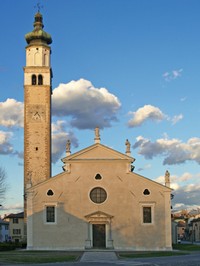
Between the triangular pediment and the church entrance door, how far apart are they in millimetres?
6507

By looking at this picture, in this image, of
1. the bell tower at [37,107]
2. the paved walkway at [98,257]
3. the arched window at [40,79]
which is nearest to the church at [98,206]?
the bell tower at [37,107]

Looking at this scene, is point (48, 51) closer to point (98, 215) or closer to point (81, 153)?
point (81, 153)

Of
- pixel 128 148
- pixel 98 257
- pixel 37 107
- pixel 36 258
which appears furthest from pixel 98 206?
pixel 36 258

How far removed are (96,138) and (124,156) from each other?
3321 mm

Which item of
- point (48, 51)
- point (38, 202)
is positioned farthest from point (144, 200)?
point (48, 51)

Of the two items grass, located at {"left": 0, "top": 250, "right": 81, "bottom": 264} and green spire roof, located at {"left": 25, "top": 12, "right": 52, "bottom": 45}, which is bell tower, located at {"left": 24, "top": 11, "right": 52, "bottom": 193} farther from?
Result: grass, located at {"left": 0, "top": 250, "right": 81, "bottom": 264}

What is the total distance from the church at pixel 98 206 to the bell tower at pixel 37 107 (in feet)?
19.4

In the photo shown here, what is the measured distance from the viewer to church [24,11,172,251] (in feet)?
150

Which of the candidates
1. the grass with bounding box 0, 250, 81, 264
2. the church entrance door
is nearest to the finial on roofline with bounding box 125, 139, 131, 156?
the church entrance door

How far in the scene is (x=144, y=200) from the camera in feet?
153

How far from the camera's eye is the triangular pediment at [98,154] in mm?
47312

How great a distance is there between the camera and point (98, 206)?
46.5m

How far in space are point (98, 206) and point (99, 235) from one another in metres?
2.71

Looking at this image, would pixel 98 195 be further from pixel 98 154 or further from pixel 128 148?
pixel 128 148
